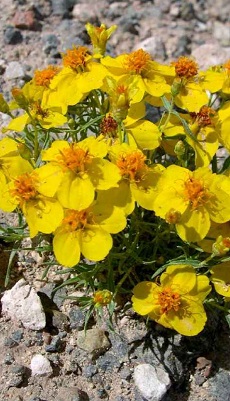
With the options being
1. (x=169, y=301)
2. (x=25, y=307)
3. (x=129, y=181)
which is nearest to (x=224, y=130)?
(x=129, y=181)

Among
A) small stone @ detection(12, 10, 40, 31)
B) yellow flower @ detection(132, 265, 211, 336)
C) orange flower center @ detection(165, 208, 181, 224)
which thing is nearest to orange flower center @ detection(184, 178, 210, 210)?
orange flower center @ detection(165, 208, 181, 224)

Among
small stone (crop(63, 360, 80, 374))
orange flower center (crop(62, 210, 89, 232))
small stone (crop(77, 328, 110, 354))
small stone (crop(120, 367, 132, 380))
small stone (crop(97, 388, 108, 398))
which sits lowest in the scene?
small stone (crop(97, 388, 108, 398))

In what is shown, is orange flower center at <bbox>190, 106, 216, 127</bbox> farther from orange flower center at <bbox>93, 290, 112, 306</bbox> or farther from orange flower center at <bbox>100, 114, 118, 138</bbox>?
orange flower center at <bbox>93, 290, 112, 306</bbox>

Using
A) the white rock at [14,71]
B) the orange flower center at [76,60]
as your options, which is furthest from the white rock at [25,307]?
the white rock at [14,71]

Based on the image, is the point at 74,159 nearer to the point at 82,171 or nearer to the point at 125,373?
the point at 82,171

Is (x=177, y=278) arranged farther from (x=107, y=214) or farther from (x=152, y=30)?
(x=152, y=30)

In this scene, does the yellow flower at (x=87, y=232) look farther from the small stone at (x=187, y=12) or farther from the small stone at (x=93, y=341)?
the small stone at (x=187, y=12)
